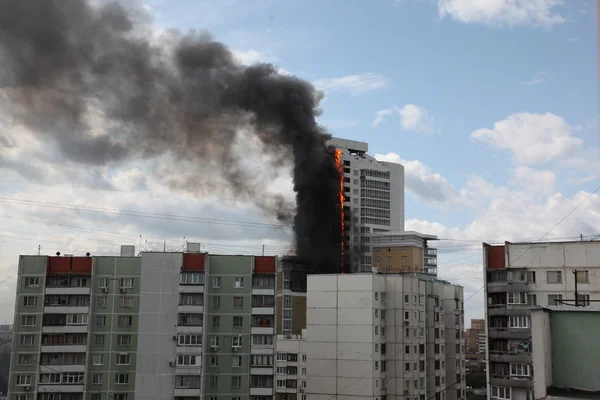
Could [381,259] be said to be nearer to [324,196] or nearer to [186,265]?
[324,196]

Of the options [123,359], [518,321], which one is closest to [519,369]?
[518,321]

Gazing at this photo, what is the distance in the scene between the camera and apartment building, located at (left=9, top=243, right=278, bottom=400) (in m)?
60.1

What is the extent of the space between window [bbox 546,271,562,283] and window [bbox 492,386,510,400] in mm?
10527

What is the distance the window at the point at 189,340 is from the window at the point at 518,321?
94.2 ft

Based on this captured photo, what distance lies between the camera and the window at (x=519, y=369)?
59219mm

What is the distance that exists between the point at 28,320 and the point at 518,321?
4537cm

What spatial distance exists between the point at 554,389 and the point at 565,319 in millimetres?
2337

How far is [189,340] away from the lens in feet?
200

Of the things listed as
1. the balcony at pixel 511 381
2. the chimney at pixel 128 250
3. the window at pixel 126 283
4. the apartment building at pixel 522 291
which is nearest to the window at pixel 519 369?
the apartment building at pixel 522 291

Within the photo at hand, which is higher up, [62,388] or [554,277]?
[554,277]

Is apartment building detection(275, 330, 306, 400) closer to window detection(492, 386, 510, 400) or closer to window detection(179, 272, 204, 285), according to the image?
window detection(179, 272, 204, 285)

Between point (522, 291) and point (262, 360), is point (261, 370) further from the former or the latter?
point (522, 291)

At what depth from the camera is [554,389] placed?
2066cm

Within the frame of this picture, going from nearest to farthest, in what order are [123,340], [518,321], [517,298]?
[518,321] → [517,298] → [123,340]
